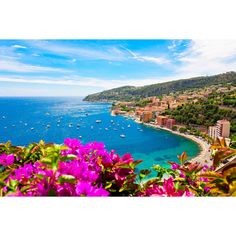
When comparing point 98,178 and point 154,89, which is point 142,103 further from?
point 98,178

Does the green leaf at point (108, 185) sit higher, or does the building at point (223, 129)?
the green leaf at point (108, 185)

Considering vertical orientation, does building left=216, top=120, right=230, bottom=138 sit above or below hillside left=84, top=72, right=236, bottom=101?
below

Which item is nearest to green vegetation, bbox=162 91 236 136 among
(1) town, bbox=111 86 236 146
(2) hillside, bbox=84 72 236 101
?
(1) town, bbox=111 86 236 146

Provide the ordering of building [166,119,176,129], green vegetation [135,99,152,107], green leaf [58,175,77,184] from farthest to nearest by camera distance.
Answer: building [166,119,176,129]
green vegetation [135,99,152,107]
green leaf [58,175,77,184]

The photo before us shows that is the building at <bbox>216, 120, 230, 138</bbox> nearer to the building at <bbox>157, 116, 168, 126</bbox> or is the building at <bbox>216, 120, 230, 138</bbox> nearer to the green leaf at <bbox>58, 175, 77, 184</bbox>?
the building at <bbox>157, 116, 168, 126</bbox>

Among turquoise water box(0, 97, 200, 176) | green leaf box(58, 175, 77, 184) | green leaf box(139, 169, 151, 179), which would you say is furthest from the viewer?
turquoise water box(0, 97, 200, 176)

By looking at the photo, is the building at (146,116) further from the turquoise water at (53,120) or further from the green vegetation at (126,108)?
the green vegetation at (126,108)

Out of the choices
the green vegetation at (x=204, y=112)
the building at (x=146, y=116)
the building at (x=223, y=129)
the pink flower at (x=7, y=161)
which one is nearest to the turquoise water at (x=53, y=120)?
the building at (x=146, y=116)

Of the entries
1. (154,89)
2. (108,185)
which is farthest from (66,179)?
(154,89)
